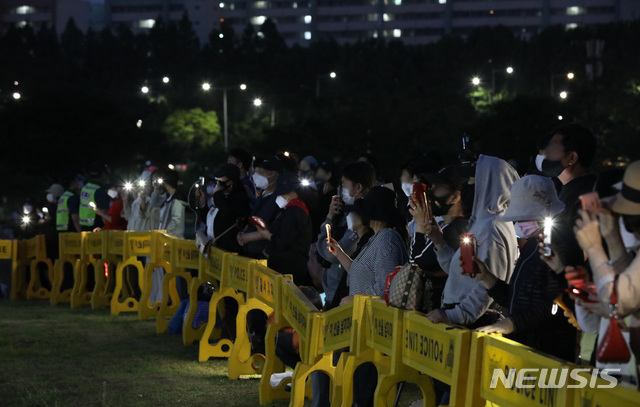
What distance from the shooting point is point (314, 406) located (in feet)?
28.7

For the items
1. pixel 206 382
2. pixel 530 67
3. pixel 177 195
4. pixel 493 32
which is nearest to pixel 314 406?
pixel 206 382

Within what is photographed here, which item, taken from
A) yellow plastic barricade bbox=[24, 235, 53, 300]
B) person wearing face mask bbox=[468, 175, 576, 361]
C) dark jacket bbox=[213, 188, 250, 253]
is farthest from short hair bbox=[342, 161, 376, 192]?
yellow plastic barricade bbox=[24, 235, 53, 300]

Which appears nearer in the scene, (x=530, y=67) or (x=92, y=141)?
(x=92, y=141)

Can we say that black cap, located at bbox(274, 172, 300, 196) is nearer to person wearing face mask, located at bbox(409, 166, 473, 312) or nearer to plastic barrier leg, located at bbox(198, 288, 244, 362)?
plastic barrier leg, located at bbox(198, 288, 244, 362)

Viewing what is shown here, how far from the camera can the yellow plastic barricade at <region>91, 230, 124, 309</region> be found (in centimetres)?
1831

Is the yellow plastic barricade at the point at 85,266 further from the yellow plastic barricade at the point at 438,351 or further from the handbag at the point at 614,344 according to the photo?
the handbag at the point at 614,344

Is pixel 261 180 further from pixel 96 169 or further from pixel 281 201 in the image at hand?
pixel 96 169

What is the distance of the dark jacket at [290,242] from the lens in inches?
446

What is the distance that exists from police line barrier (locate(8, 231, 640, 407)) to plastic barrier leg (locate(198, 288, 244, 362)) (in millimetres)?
11

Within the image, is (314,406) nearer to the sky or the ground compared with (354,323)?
nearer to the ground

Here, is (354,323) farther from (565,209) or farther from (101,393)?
(101,393)

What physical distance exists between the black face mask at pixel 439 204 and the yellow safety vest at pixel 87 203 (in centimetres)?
1259

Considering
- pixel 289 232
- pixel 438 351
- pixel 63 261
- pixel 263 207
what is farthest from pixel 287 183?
pixel 63 261

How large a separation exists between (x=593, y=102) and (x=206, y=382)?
63810mm
